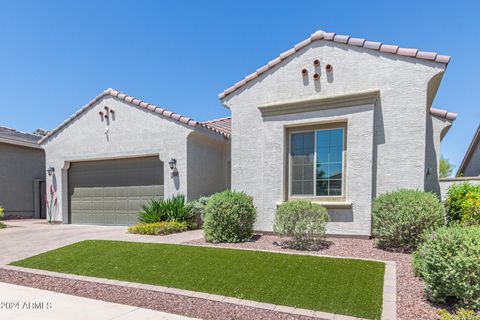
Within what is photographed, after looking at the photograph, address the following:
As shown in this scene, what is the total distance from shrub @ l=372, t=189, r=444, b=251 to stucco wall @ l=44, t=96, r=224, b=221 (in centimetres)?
742

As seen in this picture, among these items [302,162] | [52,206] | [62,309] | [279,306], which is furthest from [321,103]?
[52,206]

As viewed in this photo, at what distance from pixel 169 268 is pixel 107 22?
10.2 metres

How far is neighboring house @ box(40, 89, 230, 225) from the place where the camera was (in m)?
11.5

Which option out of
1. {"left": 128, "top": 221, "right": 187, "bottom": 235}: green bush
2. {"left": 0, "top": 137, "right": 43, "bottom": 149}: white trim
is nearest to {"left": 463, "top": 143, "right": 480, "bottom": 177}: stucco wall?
{"left": 128, "top": 221, "right": 187, "bottom": 235}: green bush

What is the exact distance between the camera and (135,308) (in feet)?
14.2

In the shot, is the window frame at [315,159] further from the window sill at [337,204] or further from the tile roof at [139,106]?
the tile roof at [139,106]

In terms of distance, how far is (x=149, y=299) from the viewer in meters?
4.58

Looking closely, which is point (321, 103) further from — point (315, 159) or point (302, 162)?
point (302, 162)

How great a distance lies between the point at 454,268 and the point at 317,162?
511cm

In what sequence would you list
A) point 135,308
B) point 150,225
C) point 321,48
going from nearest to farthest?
point 135,308
point 321,48
point 150,225

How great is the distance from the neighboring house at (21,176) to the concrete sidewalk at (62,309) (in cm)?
1512

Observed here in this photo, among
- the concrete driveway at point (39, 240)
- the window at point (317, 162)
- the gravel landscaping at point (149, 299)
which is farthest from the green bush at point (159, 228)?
the window at point (317, 162)

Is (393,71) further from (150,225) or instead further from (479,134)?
(479,134)

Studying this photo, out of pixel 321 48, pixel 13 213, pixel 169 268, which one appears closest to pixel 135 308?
pixel 169 268
